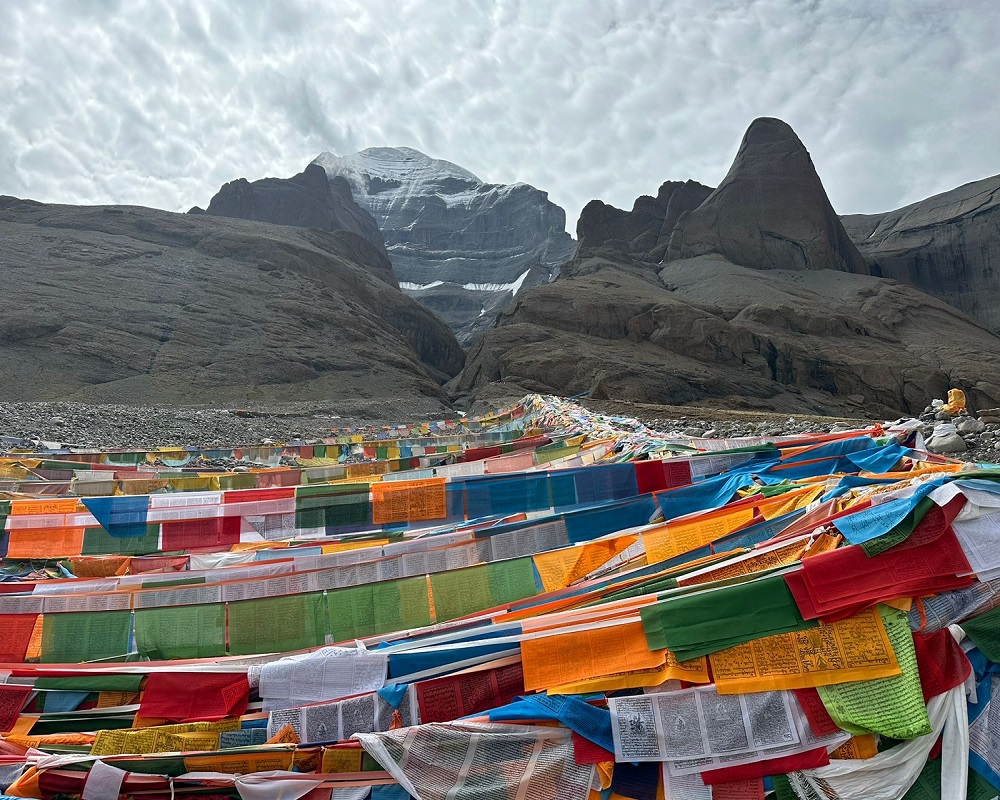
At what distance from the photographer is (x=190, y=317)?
5209 cm

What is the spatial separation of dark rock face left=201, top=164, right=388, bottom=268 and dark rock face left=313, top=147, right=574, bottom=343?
30.4m

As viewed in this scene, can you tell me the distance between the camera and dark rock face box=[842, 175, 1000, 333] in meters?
73.9

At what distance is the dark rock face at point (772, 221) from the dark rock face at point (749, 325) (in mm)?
171

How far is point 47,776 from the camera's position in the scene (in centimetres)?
299

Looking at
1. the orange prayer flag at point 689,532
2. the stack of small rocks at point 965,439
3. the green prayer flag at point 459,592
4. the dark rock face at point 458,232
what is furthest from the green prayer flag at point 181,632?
the dark rock face at point 458,232

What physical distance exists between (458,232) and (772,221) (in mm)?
100812

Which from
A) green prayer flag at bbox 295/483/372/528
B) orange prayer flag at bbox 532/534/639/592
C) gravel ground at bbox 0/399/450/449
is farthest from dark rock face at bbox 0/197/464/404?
orange prayer flag at bbox 532/534/639/592

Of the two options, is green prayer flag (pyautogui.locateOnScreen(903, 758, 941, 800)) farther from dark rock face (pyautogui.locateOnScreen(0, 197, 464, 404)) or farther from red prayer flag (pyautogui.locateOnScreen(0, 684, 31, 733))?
dark rock face (pyautogui.locateOnScreen(0, 197, 464, 404))

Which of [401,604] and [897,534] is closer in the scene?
[897,534]

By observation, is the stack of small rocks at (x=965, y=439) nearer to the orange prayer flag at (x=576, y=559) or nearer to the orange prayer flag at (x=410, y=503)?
the orange prayer flag at (x=576, y=559)

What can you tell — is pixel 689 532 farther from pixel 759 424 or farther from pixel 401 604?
pixel 759 424

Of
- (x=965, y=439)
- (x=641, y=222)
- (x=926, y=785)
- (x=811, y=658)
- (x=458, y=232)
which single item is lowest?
(x=926, y=785)

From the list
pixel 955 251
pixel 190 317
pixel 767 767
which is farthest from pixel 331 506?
pixel 955 251

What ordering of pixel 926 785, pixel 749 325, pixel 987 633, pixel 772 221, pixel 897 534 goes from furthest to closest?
pixel 772 221
pixel 749 325
pixel 897 534
pixel 987 633
pixel 926 785
